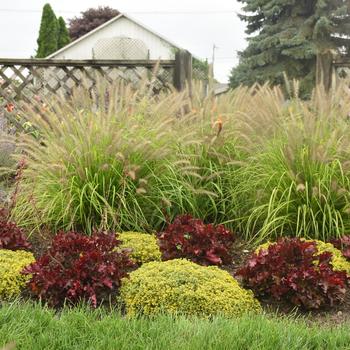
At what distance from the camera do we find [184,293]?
11.1 ft

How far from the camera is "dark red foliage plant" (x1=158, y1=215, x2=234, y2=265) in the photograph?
419 cm

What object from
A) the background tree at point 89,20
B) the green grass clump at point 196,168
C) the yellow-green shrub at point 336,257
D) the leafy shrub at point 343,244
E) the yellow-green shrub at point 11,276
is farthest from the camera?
the background tree at point 89,20

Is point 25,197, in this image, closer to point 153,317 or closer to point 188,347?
point 153,317

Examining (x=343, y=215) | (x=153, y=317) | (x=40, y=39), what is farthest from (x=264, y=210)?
(x=40, y=39)

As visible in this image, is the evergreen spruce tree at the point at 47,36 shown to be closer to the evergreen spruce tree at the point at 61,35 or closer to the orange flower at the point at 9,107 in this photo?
the evergreen spruce tree at the point at 61,35

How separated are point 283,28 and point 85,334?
21730mm

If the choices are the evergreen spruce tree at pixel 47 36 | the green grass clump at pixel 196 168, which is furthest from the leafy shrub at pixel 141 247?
the evergreen spruce tree at pixel 47 36

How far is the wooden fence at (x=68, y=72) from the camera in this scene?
888cm

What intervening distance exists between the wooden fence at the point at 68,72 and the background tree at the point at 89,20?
125 ft

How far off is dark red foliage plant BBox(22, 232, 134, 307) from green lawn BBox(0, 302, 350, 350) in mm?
342

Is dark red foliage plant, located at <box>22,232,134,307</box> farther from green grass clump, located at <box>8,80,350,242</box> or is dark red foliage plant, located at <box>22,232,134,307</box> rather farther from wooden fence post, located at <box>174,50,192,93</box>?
wooden fence post, located at <box>174,50,192,93</box>

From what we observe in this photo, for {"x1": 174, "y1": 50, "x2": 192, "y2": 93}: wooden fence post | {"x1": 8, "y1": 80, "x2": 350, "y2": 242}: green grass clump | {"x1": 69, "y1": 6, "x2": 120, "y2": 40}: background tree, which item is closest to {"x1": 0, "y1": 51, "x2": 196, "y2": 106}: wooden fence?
{"x1": 174, "y1": 50, "x2": 192, "y2": 93}: wooden fence post

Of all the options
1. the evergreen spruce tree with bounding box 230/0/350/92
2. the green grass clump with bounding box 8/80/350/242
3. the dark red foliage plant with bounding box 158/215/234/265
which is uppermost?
the evergreen spruce tree with bounding box 230/0/350/92

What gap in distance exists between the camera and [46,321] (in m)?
3.10
